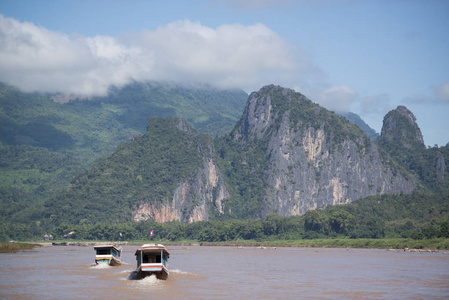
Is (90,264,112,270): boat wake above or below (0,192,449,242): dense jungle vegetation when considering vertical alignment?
below

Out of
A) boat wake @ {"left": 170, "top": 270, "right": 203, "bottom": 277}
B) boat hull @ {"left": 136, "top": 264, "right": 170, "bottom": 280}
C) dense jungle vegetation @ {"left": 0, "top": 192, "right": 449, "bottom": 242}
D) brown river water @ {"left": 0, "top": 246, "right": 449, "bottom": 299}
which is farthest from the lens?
dense jungle vegetation @ {"left": 0, "top": 192, "right": 449, "bottom": 242}

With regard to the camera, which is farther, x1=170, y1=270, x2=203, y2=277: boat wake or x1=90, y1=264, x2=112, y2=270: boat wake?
x1=90, y1=264, x2=112, y2=270: boat wake

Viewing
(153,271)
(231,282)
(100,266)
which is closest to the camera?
(153,271)

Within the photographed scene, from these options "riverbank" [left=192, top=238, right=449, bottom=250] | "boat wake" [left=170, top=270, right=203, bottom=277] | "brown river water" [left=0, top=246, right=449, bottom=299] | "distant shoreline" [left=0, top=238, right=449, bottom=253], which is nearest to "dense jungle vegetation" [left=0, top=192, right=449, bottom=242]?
"distant shoreline" [left=0, top=238, right=449, bottom=253]

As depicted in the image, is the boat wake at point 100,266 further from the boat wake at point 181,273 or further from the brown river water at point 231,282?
the boat wake at point 181,273

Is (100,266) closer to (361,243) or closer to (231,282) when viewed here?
(231,282)

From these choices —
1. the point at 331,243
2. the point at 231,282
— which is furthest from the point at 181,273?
the point at 331,243

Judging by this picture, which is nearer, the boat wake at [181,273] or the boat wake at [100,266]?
the boat wake at [181,273]

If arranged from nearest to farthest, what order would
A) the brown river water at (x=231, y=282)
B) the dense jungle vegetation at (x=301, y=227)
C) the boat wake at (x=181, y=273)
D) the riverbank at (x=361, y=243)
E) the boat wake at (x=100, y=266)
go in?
the brown river water at (x=231, y=282), the boat wake at (x=181, y=273), the boat wake at (x=100, y=266), the riverbank at (x=361, y=243), the dense jungle vegetation at (x=301, y=227)

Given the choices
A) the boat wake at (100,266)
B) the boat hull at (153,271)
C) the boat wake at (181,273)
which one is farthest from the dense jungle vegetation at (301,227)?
the boat hull at (153,271)

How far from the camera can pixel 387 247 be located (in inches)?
4970

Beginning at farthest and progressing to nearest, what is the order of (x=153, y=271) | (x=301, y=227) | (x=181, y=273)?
(x=301, y=227) < (x=181, y=273) < (x=153, y=271)

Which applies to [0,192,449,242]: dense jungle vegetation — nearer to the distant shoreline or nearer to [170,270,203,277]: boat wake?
the distant shoreline

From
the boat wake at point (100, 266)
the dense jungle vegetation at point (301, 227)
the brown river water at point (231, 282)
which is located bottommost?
the brown river water at point (231, 282)
